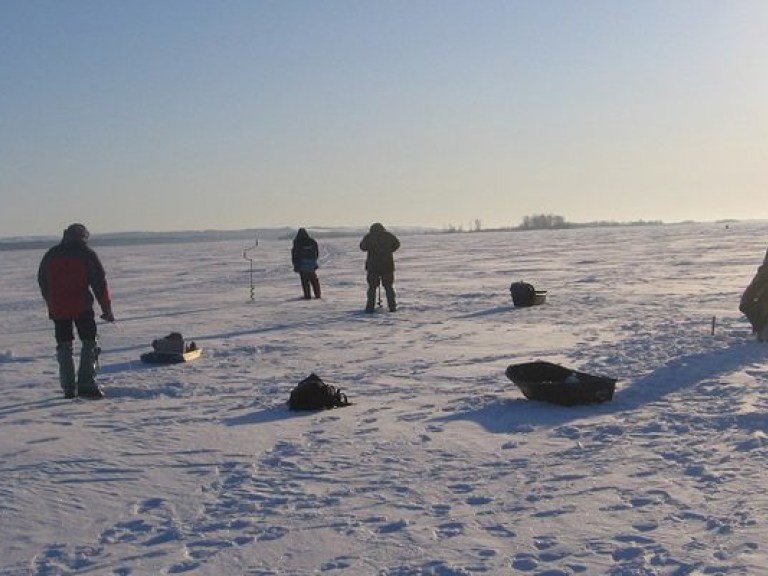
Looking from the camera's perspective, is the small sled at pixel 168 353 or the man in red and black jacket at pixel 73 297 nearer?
the man in red and black jacket at pixel 73 297

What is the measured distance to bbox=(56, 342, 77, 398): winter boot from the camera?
27.3 ft

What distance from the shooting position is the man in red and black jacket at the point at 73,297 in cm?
828

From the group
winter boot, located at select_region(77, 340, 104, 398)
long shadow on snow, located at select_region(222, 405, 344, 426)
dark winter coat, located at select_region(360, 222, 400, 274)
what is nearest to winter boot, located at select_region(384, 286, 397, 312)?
dark winter coat, located at select_region(360, 222, 400, 274)

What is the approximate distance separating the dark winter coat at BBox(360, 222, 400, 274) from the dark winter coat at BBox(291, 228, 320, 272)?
→ 2577mm

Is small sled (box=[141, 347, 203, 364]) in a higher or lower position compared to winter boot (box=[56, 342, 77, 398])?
lower

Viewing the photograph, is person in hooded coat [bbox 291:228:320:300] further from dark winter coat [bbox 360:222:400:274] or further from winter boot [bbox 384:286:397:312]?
winter boot [bbox 384:286:397:312]

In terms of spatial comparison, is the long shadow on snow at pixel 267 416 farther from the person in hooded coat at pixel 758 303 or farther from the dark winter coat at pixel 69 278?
the person in hooded coat at pixel 758 303

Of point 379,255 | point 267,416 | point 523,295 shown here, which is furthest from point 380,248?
point 267,416

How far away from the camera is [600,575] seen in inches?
154

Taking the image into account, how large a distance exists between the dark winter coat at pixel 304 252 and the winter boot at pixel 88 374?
10.2 m

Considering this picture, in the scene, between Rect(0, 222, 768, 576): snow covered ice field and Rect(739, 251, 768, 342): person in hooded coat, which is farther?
Rect(739, 251, 768, 342): person in hooded coat

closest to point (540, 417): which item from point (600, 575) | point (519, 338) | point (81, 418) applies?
point (600, 575)

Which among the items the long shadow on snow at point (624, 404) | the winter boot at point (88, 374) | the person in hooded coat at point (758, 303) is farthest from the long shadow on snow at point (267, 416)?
the person in hooded coat at point (758, 303)

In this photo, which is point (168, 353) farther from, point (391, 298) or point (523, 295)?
point (523, 295)
